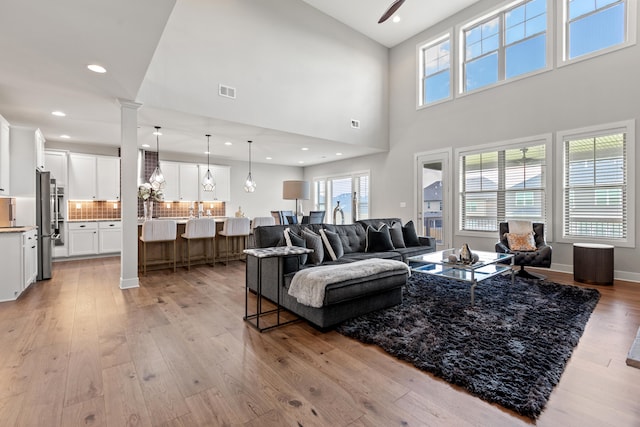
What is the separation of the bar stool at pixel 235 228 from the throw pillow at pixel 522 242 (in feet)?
16.1

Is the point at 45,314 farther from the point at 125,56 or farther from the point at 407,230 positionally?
the point at 407,230

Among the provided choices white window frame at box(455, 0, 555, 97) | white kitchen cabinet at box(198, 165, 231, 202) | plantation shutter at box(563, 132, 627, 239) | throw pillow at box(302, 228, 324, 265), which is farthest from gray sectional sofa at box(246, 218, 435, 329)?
white kitchen cabinet at box(198, 165, 231, 202)

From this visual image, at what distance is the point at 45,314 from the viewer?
329cm

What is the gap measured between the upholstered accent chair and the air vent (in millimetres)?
5127

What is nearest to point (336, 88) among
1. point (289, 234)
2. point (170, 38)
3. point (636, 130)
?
point (170, 38)

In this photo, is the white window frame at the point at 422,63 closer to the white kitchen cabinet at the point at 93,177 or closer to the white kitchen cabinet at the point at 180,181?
the white kitchen cabinet at the point at 180,181

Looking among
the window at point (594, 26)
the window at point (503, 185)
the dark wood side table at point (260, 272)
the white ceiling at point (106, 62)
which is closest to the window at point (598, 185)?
the window at point (503, 185)

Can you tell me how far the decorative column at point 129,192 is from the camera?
431 cm

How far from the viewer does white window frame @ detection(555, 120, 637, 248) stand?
4.58 m

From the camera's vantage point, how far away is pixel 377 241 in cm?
485

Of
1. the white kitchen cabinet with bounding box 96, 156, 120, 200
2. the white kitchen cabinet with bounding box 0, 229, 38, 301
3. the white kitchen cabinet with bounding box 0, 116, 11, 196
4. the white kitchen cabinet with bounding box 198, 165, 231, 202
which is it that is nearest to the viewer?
the white kitchen cabinet with bounding box 0, 229, 38, 301

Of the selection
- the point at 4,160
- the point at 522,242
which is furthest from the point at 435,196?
the point at 4,160

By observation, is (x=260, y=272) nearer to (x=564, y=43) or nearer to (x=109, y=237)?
(x=109, y=237)

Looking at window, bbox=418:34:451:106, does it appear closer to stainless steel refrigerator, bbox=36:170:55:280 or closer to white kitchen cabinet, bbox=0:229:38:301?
stainless steel refrigerator, bbox=36:170:55:280
